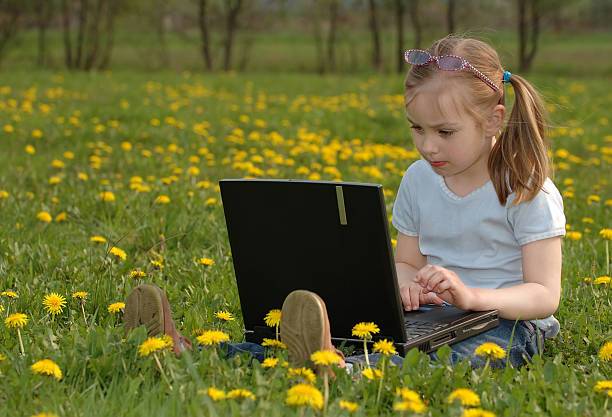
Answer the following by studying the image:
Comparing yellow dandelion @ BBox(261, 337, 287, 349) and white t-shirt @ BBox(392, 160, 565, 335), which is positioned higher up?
white t-shirt @ BBox(392, 160, 565, 335)

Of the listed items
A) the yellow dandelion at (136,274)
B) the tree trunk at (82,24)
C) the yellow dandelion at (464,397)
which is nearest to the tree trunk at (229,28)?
the tree trunk at (82,24)

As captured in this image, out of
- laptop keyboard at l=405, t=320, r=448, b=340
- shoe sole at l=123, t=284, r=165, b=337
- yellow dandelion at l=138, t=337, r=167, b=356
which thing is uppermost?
shoe sole at l=123, t=284, r=165, b=337

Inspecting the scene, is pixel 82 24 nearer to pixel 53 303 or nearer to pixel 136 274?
pixel 136 274

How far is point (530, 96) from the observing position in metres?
2.60

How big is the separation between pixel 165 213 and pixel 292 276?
217cm

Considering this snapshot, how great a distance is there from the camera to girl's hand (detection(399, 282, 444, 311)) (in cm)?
257

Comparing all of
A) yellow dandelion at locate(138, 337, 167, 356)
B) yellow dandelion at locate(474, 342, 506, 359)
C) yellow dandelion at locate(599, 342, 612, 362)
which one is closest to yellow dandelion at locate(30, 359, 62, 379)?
yellow dandelion at locate(138, 337, 167, 356)

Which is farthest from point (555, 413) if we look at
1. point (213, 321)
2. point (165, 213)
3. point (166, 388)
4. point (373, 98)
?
point (373, 98)

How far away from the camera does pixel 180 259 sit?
3.64 metres

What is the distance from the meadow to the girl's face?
25.5 inches

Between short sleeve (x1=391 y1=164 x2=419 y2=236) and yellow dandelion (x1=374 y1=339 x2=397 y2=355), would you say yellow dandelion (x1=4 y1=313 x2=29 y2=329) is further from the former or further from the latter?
short sleeve (x1=391 y1=164 x2=419 y2=236)

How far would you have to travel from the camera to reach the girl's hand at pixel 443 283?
88.8 inches

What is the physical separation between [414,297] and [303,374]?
0.73m

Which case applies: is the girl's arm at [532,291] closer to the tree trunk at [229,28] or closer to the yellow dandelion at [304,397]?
the yellow dandelion at [304,397]
